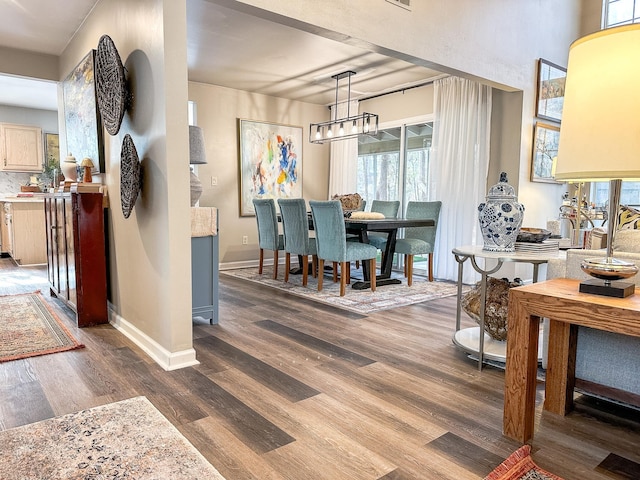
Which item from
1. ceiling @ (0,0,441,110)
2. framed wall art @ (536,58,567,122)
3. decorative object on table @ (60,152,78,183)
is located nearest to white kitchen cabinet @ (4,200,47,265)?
ceiling @ (0,0,441,110)

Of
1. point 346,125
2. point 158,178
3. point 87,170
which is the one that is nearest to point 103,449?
point 158,178

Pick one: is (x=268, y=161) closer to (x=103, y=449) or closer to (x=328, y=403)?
(x=328, y=403)

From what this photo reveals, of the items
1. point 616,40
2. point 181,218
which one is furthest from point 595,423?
point 181,218

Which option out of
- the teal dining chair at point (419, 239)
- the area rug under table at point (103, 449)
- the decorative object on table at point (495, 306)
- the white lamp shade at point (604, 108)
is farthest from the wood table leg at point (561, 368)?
the teal dining chair at point (419, 239)

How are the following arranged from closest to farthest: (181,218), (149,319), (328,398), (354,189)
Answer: (328,398) → (181,218) → (149,319) → (354,189)

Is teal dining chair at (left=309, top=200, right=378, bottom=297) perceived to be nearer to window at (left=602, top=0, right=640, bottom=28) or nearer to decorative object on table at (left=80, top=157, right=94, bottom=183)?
decorative object on table at (left=80, top=157, right=94, bottom=183)

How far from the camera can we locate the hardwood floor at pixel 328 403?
1.50 metres

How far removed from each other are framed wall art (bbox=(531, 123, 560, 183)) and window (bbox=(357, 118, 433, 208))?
4.40 feet

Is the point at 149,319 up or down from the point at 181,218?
down

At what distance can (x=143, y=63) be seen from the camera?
8.11 ft

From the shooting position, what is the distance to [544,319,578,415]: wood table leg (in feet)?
6.10

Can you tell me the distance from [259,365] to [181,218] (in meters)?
0.92

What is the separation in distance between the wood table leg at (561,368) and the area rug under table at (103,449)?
145 centimetres

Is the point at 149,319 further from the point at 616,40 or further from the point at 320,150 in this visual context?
the point at 320,150
